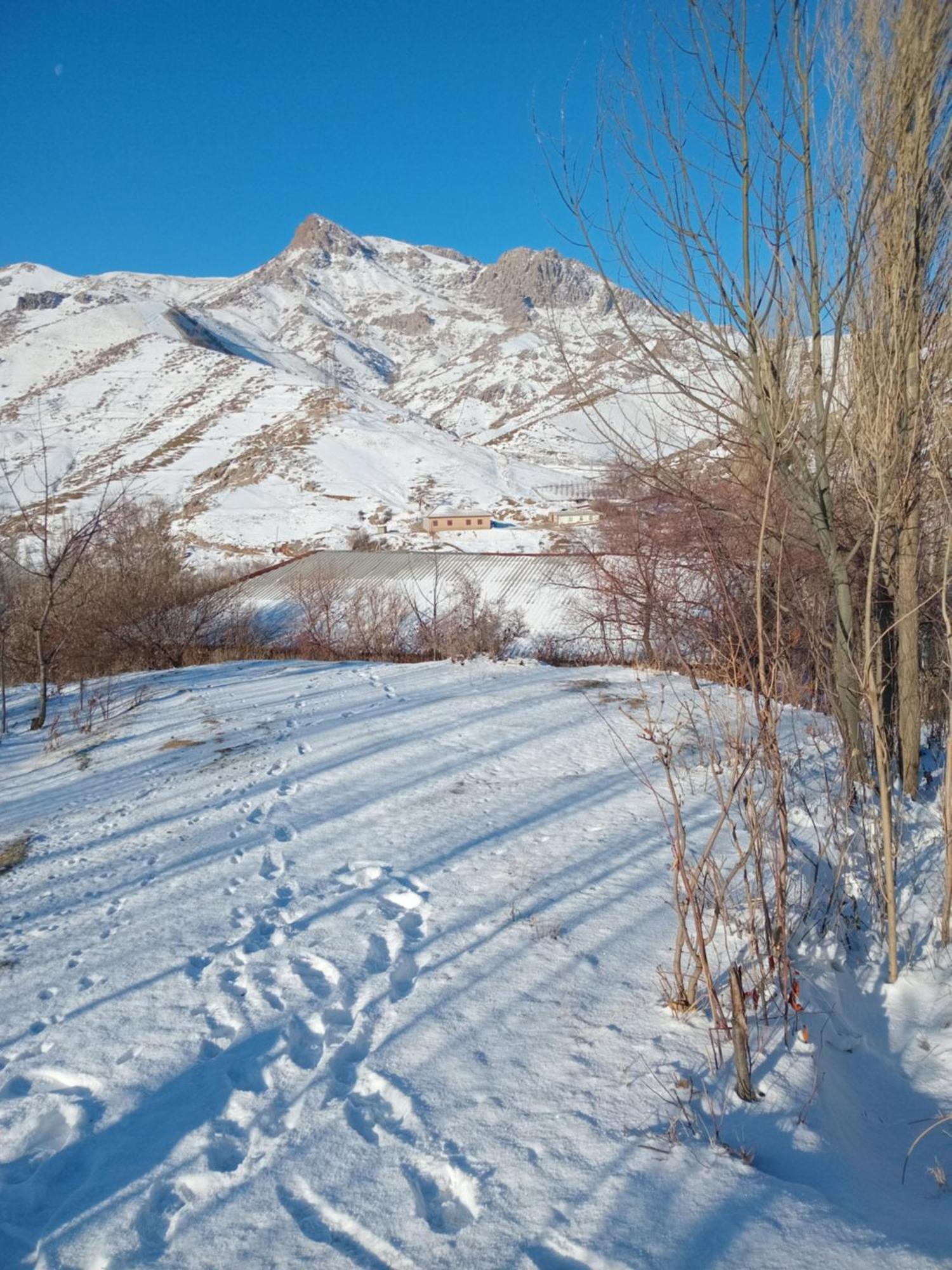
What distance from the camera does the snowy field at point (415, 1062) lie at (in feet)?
6.41

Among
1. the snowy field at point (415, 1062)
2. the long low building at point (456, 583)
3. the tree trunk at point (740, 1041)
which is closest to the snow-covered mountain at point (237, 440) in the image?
the snowy field at point (415, 1062)

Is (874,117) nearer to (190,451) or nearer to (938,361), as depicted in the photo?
(938,361)

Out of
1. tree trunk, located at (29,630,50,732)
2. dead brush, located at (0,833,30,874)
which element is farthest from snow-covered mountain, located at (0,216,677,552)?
tree trunk, located at (29,630,50,732)

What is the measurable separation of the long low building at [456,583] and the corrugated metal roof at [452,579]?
0.08 feet

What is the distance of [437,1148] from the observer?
2.22 metres

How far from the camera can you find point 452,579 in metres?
22.5

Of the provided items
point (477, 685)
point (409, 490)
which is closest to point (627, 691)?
point (477, 685)

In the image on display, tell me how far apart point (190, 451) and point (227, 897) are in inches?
2863

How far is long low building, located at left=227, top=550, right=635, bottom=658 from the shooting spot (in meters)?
18.0

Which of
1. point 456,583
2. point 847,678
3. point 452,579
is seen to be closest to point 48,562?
point 847,678

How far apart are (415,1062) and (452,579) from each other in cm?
2017

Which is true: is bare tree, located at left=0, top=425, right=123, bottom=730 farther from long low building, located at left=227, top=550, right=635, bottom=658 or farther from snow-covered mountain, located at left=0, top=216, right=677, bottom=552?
snow-covered mountain, located at left=0, top=216, right=677, bottom=552

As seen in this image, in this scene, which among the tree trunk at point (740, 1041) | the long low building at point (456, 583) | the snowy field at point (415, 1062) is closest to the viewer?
the snowy field at point (415, 1062)

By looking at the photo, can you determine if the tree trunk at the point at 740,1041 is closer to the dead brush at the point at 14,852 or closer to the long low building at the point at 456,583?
the dead brush at the point at 14,852
